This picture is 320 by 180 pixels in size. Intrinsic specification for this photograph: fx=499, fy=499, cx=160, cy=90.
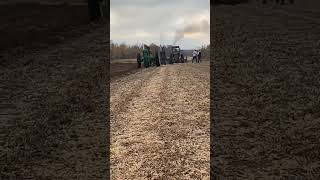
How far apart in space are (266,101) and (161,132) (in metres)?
4.81

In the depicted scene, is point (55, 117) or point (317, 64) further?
point (317, 64)

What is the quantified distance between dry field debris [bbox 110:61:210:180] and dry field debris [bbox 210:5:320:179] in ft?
1.62

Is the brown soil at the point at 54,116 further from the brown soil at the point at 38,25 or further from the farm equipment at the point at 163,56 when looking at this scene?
the farm equipment at the point at 163,56

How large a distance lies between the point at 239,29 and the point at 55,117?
17.7 metres

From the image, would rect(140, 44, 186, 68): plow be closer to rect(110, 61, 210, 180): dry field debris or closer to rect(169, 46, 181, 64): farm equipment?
rect(169, 46, 181, 64): farm equipment

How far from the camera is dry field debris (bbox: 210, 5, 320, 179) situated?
11.3 metres

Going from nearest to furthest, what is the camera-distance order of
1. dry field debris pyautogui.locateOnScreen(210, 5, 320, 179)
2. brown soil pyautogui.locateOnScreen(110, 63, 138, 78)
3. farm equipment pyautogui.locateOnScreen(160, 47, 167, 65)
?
dry field debris pyautogui.locateOnScreen(210, 5, 320, 179) < brown soil pyautogui.locateOnScreen(110, 63, 138, 78) < farm equipment pyautogui.locateOnScreen(160, 47, 167, 65)

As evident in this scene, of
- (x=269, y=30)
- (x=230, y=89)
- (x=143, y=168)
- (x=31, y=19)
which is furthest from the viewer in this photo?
(x=31, y=19)

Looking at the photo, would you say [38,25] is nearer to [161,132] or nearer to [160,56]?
[160,56]

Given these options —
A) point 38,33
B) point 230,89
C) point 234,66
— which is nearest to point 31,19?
point 38,33

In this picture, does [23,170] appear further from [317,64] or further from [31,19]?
[31,19]

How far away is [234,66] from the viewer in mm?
21438

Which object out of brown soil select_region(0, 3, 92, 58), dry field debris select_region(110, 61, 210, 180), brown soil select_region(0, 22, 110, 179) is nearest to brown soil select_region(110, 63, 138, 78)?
brown soil select_region(0, 3, 92, 58)

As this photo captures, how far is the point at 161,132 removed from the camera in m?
12.9
